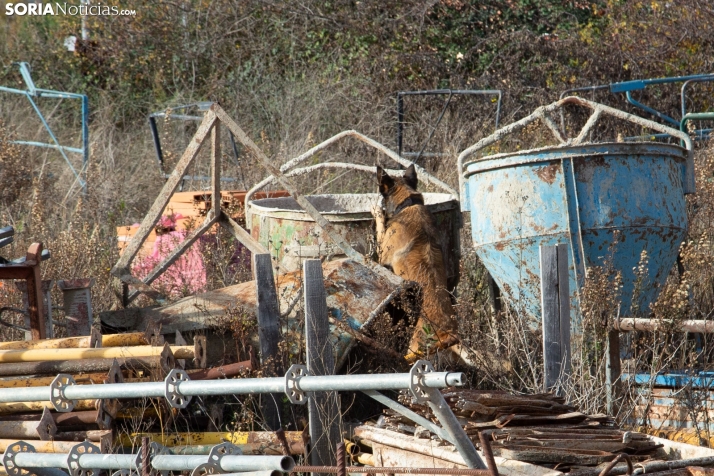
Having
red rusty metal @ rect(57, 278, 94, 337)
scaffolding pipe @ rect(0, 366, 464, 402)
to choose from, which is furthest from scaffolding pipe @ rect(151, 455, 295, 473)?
red rusty metal @ rect(57, 278, 94, 337)

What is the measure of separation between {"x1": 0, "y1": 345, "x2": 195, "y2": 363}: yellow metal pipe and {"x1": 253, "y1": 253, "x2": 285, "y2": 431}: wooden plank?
1.50ft

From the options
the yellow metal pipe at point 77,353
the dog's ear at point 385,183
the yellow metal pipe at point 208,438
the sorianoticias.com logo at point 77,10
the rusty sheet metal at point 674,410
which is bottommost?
the rusty sheet metal at point 674,410

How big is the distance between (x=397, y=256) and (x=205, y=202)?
85.8 inches

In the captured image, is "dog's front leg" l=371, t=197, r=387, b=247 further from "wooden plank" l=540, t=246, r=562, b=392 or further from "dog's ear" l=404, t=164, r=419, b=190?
"wooden plank" l=540, t=246, r=562, b=392

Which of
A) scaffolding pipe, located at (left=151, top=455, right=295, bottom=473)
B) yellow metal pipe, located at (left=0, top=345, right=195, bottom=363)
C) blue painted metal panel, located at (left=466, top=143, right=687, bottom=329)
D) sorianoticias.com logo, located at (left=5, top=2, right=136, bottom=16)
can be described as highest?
sorianoticias.com logo, located at (left=5, top=2, right=136, bottom=16)

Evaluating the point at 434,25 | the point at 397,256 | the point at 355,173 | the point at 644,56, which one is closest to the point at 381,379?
the point at 397,256

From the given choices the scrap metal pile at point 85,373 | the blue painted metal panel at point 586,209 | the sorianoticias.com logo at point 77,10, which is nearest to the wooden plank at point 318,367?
the scrap metal pile at point 85,373

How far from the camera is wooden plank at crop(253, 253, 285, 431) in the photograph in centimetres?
471

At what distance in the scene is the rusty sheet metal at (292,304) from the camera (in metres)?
5.23

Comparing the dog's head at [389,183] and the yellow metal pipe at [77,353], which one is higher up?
the dog's head at [389,183]

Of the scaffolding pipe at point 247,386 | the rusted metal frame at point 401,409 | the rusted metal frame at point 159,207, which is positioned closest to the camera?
the scaffolding pipe at point 247,386

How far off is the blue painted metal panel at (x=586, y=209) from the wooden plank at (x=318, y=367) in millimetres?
1580

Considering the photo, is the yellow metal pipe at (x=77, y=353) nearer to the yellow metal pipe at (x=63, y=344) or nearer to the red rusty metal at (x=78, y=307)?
the yellow metal pipe at (x=63, y=344)

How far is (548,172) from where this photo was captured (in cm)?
548
